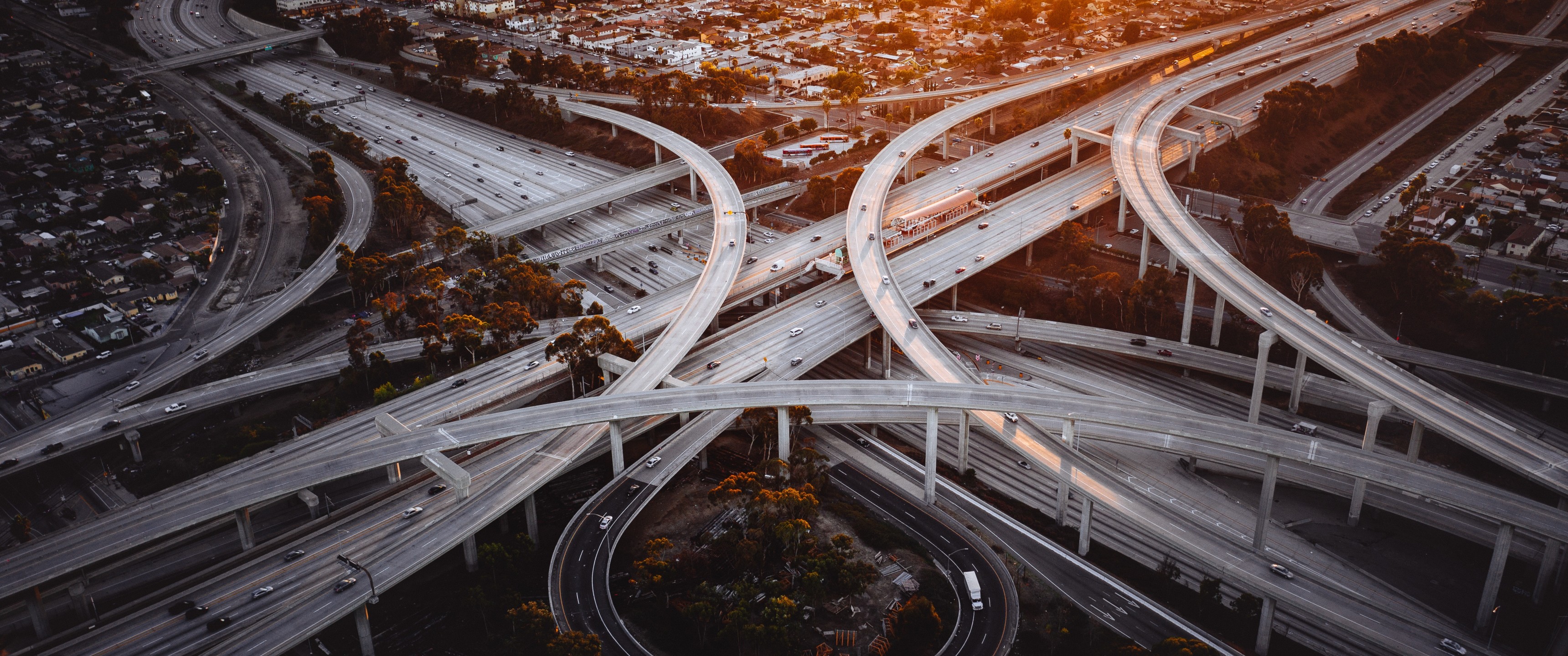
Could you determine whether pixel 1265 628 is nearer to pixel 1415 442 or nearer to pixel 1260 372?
pixel 1415 442

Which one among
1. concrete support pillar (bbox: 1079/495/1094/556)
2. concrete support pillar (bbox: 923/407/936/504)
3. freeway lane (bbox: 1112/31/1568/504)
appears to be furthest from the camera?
concrete support pillar (bbox: 923/407/936/504)

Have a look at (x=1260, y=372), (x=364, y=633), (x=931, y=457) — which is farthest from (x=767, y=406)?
(x=1260, y=372)

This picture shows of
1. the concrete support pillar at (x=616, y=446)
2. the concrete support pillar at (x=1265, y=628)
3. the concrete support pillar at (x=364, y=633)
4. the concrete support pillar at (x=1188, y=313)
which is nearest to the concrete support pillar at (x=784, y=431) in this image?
the concrete support pillar at (x=616, y=446)

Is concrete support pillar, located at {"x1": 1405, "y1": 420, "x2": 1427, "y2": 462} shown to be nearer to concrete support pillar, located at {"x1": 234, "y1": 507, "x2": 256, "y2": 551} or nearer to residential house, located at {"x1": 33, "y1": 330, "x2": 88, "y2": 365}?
concrete support pillar, located at {"x1": 234, "y1": 507, "x2": 256, "y2": 551}

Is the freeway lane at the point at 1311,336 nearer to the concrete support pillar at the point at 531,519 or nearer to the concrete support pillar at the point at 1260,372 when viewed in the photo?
the concrete support pillar at the point at 1260,372

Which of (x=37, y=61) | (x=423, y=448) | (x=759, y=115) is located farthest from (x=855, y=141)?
(x=37, y=61)

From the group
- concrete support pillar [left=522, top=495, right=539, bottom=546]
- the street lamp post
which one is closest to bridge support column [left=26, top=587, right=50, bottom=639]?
the street lamp post

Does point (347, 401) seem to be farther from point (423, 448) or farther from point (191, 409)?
point (423, 448)
